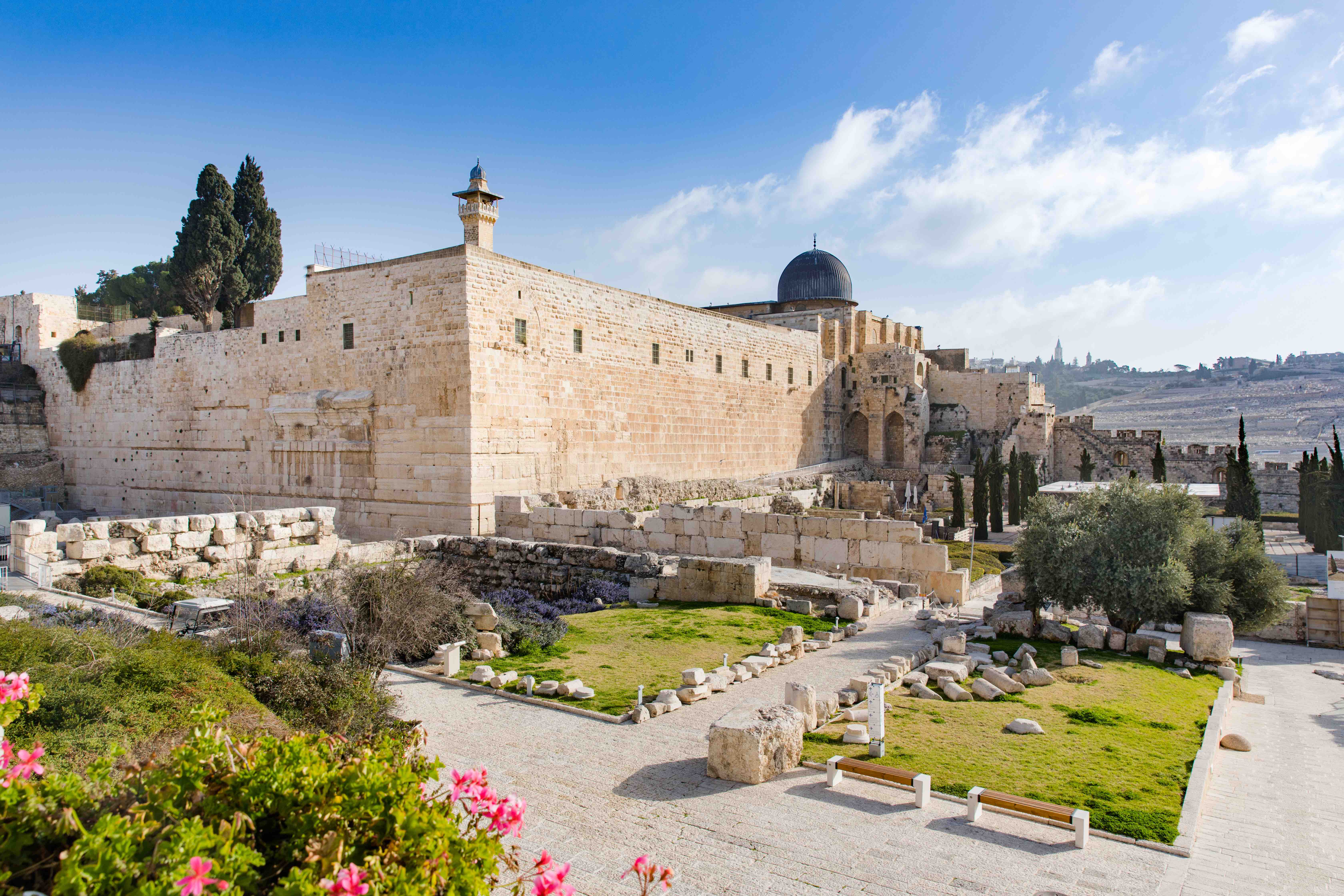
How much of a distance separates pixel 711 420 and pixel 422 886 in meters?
21.4

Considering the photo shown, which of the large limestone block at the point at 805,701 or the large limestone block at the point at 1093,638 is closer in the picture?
the large limestone block at the point at 805,701

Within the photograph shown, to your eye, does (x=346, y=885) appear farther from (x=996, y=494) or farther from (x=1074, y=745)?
(x=996, y=494)

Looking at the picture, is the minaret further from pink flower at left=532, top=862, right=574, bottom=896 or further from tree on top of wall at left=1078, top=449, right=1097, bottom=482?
tree on top of wall at left=1078, top=449, right=1097, bottom=482

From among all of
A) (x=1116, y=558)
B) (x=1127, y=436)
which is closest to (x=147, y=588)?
(x=1116, y=558)

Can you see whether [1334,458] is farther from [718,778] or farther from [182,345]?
[182,345]

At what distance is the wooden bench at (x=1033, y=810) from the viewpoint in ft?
15.2

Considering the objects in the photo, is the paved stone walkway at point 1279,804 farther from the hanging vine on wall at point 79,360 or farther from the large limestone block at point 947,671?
the hanging vine on wall at point 79,360

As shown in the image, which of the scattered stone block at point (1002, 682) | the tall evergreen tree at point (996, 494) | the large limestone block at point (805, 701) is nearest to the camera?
the large limestone block at point (805, 701)

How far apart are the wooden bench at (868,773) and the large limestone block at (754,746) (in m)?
0.31

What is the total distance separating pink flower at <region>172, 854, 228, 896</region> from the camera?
6.35ft

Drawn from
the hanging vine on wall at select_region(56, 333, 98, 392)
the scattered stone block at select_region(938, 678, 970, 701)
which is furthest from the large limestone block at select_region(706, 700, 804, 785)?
the hanging vine on wall at select_region(56, 333, 98, 392)

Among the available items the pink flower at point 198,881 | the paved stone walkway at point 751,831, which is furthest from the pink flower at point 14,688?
the paved stone walkway at point 751,831

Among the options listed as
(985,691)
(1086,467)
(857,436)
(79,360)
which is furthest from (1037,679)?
(1086,467)

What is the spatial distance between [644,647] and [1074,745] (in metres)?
4.50
